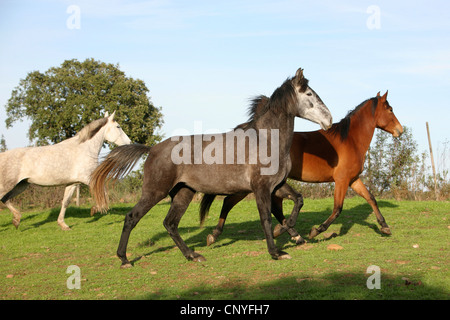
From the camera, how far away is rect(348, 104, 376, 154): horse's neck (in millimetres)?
8242

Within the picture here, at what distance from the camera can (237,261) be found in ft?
20.8

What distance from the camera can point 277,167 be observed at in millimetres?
6438

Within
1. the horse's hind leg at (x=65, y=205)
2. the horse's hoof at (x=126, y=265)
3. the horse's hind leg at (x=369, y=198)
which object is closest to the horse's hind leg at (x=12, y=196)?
the horse's hind leg at (x=65, y=205)

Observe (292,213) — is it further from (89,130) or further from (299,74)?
(89,130)

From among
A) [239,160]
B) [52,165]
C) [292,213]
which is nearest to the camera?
[239,160]

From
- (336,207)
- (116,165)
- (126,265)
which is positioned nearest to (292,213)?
(336,207)

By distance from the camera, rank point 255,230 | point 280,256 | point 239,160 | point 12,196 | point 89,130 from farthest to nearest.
Answer: point 89,130
point 12,196
point 255,230
point 239,160
point 280,256

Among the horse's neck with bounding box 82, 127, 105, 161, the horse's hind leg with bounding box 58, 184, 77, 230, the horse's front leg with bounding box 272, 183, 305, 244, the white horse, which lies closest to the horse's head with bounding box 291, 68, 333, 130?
the horse's front leg with bounding box 272, 183, 305, 244

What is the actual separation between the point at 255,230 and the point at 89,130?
4893mm

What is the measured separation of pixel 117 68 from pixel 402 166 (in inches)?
617

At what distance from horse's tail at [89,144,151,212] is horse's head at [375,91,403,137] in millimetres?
4557

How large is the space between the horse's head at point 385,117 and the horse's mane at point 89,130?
259 inches

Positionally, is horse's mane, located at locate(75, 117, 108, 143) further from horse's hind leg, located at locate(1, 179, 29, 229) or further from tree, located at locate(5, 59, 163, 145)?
tree, located at locate(5, 59, 163, 145)

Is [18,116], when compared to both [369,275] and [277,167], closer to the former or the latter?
[277,167]
